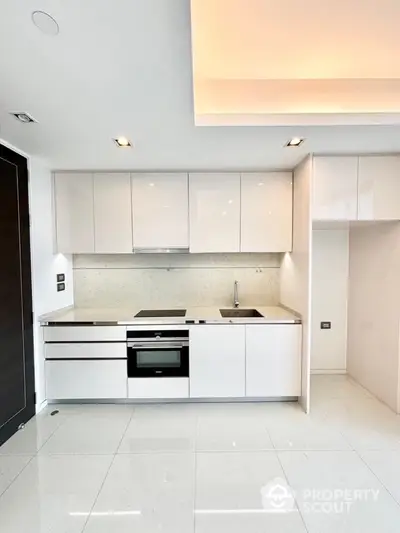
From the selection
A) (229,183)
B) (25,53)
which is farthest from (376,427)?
(25,53)

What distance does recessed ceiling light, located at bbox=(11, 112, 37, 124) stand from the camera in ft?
6.76

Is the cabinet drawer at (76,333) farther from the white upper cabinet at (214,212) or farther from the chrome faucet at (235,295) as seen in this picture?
the chrome faucet at (235,295)

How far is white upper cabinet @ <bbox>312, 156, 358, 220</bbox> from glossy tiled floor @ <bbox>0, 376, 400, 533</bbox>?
1888 mm

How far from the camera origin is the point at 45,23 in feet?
4.23

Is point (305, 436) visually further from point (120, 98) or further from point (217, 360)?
point (120, 98)

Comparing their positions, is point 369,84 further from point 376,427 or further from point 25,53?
point 376,427

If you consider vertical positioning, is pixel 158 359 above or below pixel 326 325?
below

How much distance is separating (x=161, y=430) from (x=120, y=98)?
100 inches

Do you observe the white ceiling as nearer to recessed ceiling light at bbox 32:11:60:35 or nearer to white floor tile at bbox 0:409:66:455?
recessed ceiling light at bbox 32:11:60:35

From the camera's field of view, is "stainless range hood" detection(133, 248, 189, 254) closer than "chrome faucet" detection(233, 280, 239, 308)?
Yes

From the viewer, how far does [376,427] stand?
2.80 metres

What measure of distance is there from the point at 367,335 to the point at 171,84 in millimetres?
3139

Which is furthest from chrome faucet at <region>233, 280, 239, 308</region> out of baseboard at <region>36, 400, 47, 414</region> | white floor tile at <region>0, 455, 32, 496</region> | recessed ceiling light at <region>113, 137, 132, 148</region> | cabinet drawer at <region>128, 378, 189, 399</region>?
white floor tile at <region>0, 455, 32, 496</region>

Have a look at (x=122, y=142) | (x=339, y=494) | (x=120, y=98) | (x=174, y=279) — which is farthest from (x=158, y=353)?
(x=120, y=98)
